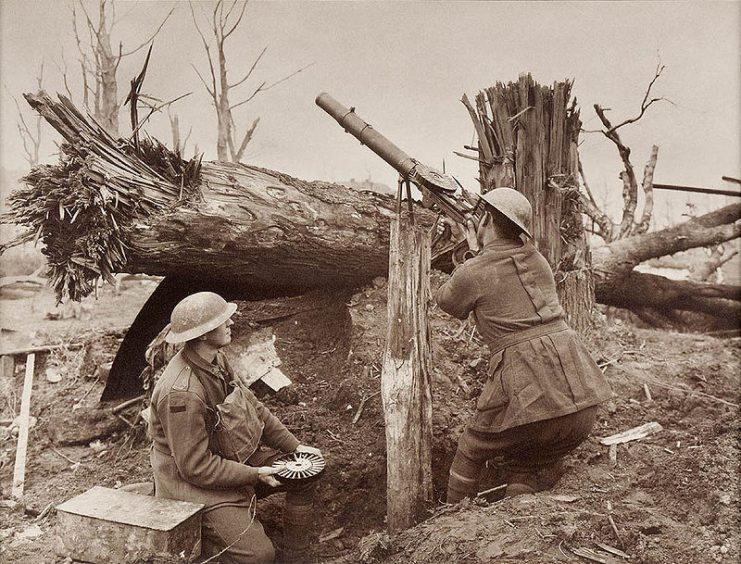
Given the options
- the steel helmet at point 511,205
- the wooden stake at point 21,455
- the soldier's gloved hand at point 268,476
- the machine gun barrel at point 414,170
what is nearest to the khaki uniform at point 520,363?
the steel helmet at point 511,205

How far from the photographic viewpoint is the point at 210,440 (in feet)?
9.75

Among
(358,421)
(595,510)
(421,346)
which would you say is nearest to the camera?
(595,510)

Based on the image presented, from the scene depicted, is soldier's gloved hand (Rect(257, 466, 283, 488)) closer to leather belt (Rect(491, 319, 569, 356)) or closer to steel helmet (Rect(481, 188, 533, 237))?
leather belt (Rect(491, 319, 569, 356))

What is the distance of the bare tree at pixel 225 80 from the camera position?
5.99m

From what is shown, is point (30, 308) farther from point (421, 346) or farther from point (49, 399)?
point (421, 346)

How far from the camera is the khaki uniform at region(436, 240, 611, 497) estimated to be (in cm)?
300

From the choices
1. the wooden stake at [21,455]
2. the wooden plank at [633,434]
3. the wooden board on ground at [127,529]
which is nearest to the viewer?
the wooden board on ground at [127,529]

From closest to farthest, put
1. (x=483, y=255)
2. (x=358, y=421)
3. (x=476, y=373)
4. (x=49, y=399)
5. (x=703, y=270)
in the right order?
(x=483, y=255) → (x=358, y=421) → (x=476, y=373) → (x=49, y=399) → (x=703, y=270)

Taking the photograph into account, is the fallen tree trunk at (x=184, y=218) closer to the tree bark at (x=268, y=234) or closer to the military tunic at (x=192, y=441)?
the tree bark at (x=268, y=234)

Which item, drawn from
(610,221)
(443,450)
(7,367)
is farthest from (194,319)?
(610,221)

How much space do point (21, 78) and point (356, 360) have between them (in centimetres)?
335

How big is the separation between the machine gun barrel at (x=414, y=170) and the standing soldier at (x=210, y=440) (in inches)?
56.4

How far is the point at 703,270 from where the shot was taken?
28.3ft

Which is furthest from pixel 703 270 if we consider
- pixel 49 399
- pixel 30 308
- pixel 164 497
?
pixel 30 308
